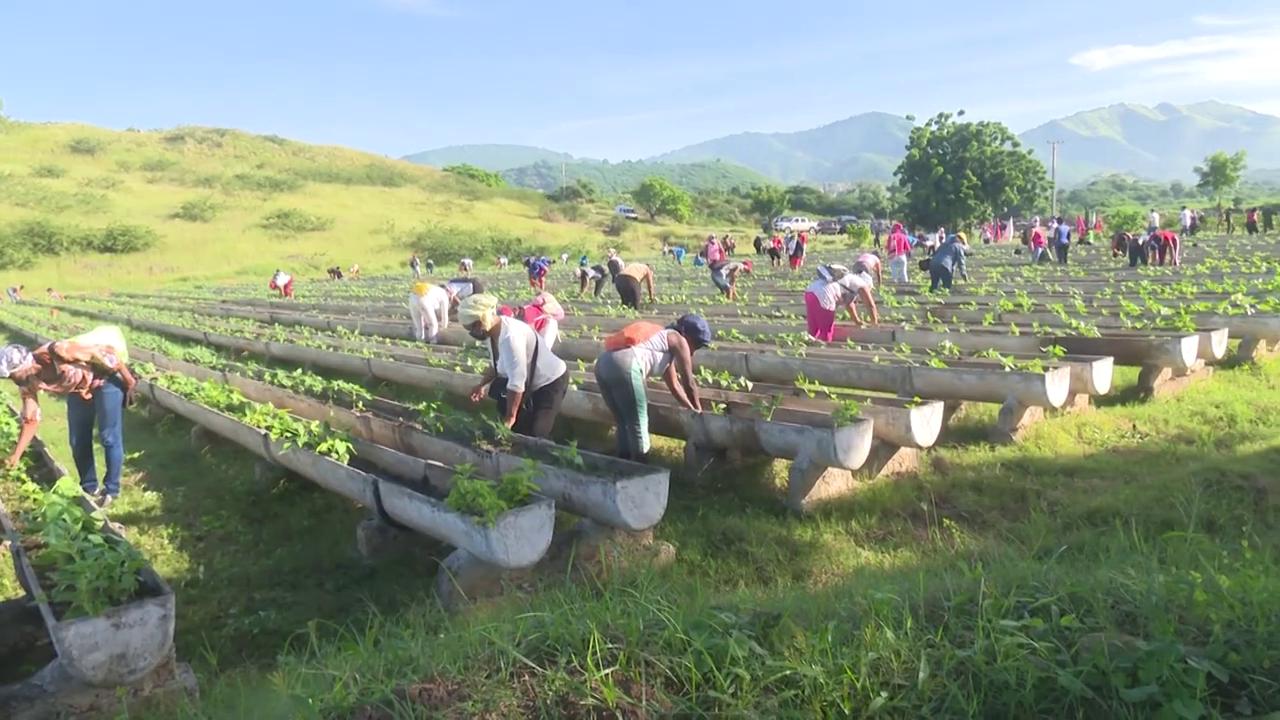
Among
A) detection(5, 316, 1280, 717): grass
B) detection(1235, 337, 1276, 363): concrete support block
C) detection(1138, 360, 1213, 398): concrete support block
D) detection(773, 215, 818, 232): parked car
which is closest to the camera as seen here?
detection(5, 316, 1280, 717): grass

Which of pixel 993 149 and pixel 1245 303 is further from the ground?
pixel 993 149

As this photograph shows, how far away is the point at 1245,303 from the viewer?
1048 centimetres

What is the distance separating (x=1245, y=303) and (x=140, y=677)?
11949 millimetres

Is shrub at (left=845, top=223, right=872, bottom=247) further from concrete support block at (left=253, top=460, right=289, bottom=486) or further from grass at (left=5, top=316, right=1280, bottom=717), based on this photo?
concrete support block at (left=253, top=460, right=289, bottom=486)

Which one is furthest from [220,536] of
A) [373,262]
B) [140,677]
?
[373,262]

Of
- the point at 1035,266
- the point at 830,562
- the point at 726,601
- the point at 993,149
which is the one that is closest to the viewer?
the point at 726,601

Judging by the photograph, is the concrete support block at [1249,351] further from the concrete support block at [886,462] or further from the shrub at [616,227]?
the shrub at [616,227]

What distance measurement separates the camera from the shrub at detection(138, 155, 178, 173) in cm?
6438

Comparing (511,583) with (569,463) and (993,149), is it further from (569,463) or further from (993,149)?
(993,149)

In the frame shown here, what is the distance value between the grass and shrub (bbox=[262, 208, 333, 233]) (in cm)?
4626

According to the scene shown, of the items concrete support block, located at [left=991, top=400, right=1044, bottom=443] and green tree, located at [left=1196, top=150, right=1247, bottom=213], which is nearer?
concrete support block, located at [left=991, top=400, right=1044, bottom=443]

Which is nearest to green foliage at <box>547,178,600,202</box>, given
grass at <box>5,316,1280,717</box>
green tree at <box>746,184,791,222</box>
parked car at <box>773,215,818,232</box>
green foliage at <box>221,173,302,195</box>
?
green tree at <box>746,184,791,222</box>

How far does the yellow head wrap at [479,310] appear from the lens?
6.50 meters

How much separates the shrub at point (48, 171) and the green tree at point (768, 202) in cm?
5504
